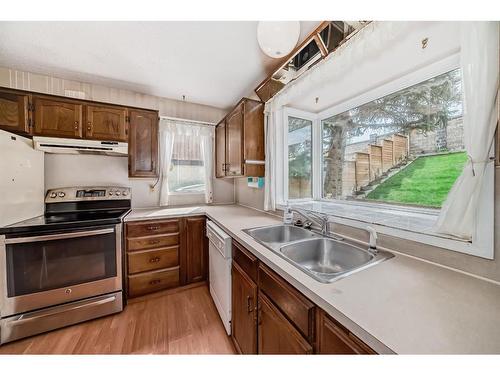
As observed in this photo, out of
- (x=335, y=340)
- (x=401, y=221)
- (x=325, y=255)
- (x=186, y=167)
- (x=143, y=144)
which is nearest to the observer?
(x=335, y=340)

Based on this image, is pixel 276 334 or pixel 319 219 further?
pixel 319 219

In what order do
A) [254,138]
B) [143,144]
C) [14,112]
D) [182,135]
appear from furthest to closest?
[182,135] → [143,144] → [254,138] → [14,112]

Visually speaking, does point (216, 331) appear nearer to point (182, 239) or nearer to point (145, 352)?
point (145, 352)

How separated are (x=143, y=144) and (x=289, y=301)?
229 centimetres

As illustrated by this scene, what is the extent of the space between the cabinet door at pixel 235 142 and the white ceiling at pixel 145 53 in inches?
16.6

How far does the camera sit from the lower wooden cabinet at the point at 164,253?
6.31 ft

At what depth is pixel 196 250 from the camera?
221 cm

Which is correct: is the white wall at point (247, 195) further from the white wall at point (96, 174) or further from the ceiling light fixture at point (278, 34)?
the ceiling light fixture at point (278, 34)

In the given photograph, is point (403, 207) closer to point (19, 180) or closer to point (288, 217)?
point (288, 217)

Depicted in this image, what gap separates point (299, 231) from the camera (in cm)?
151

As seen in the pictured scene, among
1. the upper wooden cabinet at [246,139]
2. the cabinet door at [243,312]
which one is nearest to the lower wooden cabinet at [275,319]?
the cabinet door at [243,312]

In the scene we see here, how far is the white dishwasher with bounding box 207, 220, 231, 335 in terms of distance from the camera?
1401 millimetres

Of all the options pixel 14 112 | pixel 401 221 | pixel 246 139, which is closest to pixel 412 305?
pixel 401 221

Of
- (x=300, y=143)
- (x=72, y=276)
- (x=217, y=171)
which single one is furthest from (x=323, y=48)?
(x=72, y=276)
